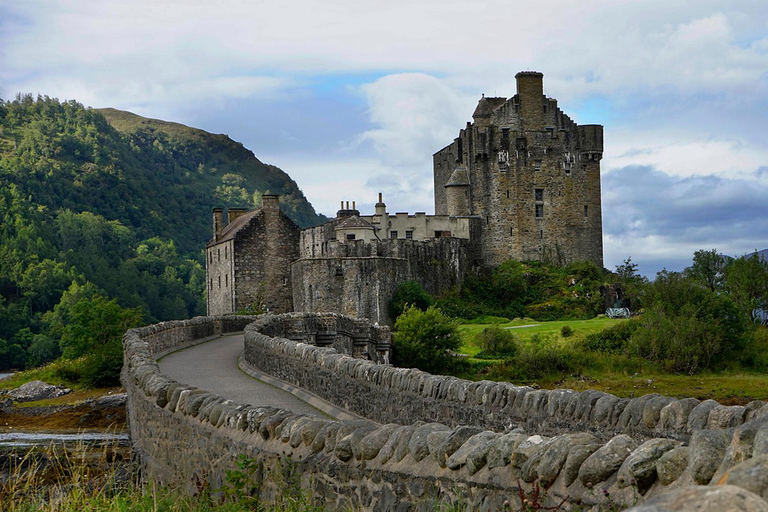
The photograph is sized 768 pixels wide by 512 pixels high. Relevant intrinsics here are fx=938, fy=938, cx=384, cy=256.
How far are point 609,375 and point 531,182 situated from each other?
2772 centimetres

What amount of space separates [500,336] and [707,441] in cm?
3854

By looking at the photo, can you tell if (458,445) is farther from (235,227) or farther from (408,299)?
(235,227)

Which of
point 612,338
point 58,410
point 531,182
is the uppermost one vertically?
point 531,182

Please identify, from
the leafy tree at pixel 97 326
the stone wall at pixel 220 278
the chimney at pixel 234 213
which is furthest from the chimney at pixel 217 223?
the leafy tree at pixel 97 326

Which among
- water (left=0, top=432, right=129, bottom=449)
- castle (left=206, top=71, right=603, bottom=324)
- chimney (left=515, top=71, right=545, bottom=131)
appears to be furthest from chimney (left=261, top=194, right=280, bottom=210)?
water (left=0, top=432, right=129, bottom=449)

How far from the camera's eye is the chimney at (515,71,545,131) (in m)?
63.5

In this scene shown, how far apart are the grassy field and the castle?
35.5 ft

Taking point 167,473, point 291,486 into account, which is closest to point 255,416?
point 291,486

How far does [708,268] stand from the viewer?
57.5m

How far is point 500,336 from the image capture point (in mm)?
42719

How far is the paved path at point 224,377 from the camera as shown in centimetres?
1609

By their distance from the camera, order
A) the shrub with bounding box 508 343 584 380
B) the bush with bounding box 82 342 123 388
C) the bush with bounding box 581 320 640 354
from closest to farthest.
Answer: the bush with bounding box 82 342 123 388 < the shrub with bounding box 508 343 584 380 < the bush with bounding box 581 320 640 354

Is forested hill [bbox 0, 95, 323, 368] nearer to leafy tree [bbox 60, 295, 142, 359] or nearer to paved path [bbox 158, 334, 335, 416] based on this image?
leafy tree [bbox 60, 295, 142, 359]

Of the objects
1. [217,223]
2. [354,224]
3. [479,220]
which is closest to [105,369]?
[354,224]
